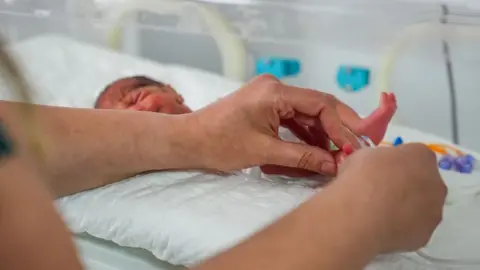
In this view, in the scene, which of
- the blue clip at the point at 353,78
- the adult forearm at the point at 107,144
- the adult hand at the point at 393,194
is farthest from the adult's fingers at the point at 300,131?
the blue clip at the point at 353,78

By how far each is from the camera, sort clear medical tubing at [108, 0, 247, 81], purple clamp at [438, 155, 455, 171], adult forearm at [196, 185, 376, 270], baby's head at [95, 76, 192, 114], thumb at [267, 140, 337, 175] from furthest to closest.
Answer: clear medical tubing at [108, 0, 247, 81]
baby's head at [95, 76, 192, 114]
purple clamp at [438, 155, 455, 171]
thumb at [267, 140, 337, 175]
adult forearm at [196, 185, 376, 270]

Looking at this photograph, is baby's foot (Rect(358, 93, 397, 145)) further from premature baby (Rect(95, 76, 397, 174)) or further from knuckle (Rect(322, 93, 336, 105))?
premature baby (Rect(95, 76, 397, 174))

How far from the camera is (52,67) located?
5.63ft

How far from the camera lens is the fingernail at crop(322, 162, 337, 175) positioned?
0.96 m

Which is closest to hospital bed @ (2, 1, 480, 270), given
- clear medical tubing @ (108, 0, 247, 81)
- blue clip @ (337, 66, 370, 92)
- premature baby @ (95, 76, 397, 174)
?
premature baby @ (95, 76, 397, 174)

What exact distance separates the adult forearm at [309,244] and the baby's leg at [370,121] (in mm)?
310

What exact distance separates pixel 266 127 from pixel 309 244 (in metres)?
0.39

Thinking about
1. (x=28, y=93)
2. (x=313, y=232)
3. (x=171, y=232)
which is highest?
(x=28, y=93)

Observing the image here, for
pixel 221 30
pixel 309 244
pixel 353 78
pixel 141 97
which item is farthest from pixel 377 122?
pixel 221 30

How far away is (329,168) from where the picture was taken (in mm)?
967

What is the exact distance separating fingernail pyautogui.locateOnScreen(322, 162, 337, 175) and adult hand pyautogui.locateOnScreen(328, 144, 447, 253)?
A: 0.18 meters

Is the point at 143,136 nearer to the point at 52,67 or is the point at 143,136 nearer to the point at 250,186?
the point at 250,186

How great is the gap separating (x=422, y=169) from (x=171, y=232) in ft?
1.08

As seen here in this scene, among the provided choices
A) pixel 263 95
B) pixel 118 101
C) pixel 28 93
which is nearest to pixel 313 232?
pixel 28 93
